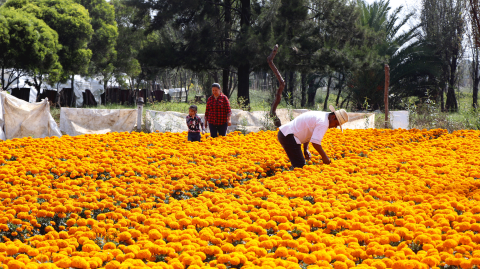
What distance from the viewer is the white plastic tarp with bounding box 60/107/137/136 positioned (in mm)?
11047

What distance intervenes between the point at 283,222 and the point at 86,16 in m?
17.0

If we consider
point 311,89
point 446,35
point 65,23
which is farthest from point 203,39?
point 311,89

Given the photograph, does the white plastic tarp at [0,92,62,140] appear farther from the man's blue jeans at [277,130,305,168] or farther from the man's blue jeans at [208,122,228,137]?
the man's blue jeans at [277,130,305,168]

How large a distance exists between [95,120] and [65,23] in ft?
25.1

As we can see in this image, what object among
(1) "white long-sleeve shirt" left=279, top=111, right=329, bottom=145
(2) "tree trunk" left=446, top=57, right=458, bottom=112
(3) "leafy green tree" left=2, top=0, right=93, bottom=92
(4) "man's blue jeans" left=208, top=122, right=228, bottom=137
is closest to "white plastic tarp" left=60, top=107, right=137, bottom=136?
(4) "man's blue jeans" left=208, top=122, right=228, bottom=137

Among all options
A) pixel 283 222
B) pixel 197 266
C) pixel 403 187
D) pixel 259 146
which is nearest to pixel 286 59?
pixel 259 146

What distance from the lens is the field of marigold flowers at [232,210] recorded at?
2980 mm

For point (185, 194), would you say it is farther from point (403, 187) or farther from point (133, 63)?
point (133, 63)

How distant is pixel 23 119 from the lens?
10188mm

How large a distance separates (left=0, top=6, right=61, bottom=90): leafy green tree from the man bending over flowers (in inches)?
436

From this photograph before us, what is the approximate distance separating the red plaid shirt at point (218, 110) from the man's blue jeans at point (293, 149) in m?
2.21

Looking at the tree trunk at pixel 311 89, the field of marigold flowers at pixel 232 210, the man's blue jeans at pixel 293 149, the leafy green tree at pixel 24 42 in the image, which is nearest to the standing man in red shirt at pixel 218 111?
the field of marigold flowers at pixel 232 210

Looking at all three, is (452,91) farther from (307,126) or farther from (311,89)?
(307,126)

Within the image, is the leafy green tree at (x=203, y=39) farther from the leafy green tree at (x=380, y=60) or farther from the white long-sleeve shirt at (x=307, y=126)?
the white long-sleeve shirt at (x=307, y=126)
